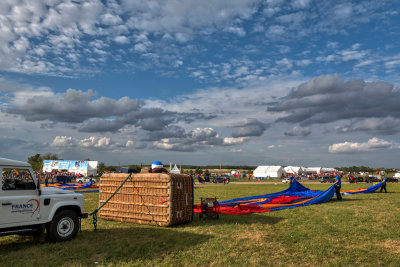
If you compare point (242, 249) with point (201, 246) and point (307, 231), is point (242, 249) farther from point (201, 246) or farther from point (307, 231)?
point (307, 231)

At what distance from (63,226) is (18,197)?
173cm

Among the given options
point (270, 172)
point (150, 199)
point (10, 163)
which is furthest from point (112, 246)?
point (270, 172)

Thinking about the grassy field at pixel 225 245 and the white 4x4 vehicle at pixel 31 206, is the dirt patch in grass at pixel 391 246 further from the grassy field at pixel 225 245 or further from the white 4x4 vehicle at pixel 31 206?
the white 4x4 vehicle at pixel 31 206

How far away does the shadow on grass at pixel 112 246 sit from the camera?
7.74m

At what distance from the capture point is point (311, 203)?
18531 millimetres

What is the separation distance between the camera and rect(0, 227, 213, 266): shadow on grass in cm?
774

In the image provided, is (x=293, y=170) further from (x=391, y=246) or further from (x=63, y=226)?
(x=63, y=226)

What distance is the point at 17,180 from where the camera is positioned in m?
8.41

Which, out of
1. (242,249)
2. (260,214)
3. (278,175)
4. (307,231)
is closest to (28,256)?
(242,249)

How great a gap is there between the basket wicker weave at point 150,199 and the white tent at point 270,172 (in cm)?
6834

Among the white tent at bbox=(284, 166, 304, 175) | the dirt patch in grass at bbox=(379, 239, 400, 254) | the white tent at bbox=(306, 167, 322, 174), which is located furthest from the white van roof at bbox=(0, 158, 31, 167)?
the white tent at bbox=(306, 167, 322, 174)

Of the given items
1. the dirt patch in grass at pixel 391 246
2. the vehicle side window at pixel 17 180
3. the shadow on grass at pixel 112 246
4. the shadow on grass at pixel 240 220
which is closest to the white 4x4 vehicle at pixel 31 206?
the vehicle side window at pixel 17 180

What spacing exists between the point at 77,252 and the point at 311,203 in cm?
1452

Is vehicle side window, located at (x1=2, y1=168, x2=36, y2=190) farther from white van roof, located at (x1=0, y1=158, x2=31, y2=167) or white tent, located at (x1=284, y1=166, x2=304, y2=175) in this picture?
white tent, located at (x1=284, y1=166, x2=304, y2=175)
